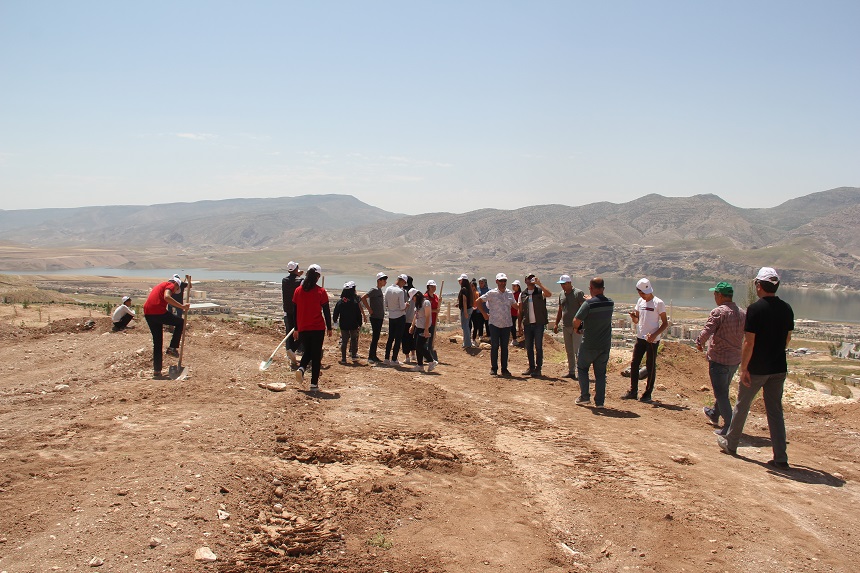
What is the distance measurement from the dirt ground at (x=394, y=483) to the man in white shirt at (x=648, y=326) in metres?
0.58

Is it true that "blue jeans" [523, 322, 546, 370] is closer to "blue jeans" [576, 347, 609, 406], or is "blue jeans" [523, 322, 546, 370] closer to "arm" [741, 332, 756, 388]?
"blue jeans" [576, 347, 609, 406]

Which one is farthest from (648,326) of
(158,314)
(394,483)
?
(158,314)

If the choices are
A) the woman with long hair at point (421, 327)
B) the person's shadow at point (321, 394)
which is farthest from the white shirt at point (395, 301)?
Result: the person's shadow at point (321, 394)

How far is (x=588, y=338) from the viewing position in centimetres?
859

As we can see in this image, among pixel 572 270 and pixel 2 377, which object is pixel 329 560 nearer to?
pixel 2 377

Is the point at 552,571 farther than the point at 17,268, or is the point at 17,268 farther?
the point at 17,268

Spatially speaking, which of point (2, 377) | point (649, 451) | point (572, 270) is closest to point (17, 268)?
point (572, 270)

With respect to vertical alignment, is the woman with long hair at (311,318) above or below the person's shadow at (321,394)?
above

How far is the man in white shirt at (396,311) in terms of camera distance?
11.7 metres

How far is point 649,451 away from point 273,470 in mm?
3941

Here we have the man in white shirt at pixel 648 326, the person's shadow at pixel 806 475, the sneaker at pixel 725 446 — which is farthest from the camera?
the man in white shirt at pixel 648 326

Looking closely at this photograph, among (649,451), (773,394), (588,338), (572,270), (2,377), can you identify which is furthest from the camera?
(572,270)

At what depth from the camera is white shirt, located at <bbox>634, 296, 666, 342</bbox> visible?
8.87 meters

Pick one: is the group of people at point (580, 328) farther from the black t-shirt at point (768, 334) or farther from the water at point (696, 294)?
the water at point (696, 294)
